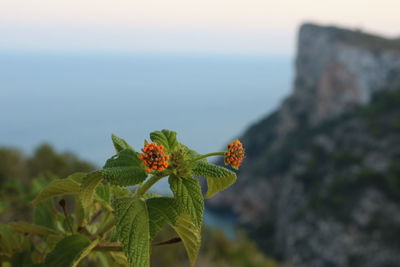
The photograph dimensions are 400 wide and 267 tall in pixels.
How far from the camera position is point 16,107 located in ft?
524

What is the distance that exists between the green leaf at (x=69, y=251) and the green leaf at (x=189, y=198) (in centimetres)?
21

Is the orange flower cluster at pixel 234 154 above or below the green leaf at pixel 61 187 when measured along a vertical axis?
above

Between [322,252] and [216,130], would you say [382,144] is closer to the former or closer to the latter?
[322,252]

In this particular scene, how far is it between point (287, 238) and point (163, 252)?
40.2 meters

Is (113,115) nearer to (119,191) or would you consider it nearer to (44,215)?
(44,215)

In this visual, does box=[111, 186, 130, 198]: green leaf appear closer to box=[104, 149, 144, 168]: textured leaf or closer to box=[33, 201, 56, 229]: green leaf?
box=[104, 149, 144, 168]: textured leaf

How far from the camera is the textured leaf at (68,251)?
950 millimetres

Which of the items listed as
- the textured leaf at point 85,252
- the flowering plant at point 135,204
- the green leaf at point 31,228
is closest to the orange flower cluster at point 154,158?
the flowering plant at point 135,204

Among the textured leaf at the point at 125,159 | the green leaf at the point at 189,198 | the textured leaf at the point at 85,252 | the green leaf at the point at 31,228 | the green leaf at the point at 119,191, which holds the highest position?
the textured leaf at the point at 125,159

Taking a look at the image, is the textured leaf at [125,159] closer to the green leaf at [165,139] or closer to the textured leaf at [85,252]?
the green leaf at [165,139]

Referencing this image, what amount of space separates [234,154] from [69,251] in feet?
1.27

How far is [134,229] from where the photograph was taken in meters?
0.88

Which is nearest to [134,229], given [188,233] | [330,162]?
[188,233]

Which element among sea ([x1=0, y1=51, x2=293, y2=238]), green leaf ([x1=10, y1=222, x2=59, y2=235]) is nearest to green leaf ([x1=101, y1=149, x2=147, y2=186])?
green leaf ([x1=10, y1=222, x2=59, y2=235])
